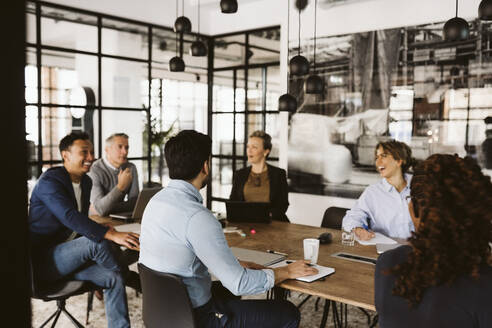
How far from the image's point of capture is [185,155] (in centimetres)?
215

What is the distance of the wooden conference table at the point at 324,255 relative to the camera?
79.0 inches

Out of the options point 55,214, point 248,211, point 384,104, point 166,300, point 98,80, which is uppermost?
point 98,80

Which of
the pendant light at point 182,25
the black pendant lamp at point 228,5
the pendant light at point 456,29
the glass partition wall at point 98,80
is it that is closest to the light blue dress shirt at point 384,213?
the pendant light at point 456,29

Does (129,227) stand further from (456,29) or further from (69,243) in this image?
(456,29)

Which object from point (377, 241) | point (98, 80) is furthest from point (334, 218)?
point (98, 80)

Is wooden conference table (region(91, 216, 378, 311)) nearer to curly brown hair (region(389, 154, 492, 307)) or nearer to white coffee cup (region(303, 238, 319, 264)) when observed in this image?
white coffee cup (region(303, 238, 319, 264))

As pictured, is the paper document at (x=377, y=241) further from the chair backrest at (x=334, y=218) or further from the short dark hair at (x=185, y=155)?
the short dark hair at (x=185, y=155)

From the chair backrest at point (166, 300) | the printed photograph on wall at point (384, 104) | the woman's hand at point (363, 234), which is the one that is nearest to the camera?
the chair backrest at point (166, 300)

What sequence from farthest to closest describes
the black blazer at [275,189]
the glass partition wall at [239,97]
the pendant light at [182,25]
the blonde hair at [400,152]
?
the glass partition wall at [239,97] → the black blazer at [275,189] → the pendant light at [182,25] → the blonde hair at [400,152]

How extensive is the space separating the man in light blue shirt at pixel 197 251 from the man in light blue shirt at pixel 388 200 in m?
1.26

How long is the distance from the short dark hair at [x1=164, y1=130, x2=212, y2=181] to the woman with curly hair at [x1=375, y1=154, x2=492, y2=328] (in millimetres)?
1039

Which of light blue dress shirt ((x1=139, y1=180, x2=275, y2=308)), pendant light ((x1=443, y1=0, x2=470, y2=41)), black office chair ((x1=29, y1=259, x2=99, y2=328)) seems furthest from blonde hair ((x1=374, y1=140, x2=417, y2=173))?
black office chair ((x1=29, y1=259, x2=99, y2=328))

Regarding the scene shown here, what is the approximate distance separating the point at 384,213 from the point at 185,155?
1832 millimetres

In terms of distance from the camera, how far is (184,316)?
2.00 m
